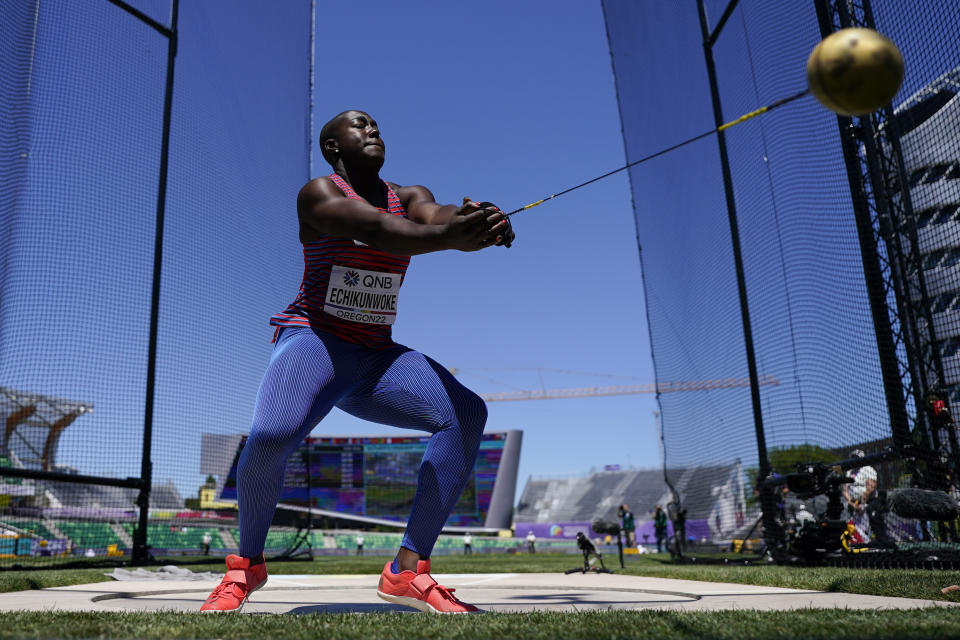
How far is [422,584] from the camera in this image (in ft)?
7.55

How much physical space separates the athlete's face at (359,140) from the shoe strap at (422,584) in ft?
4.96

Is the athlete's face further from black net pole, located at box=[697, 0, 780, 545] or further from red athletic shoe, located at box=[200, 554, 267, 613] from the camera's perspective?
black net pole, located at box=[697, 0, 780, 545]

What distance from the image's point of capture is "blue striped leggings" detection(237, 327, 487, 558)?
2.34 m

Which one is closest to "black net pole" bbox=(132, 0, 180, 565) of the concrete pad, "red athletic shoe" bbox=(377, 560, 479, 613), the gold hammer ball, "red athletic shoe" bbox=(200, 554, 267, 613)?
the concrete pad

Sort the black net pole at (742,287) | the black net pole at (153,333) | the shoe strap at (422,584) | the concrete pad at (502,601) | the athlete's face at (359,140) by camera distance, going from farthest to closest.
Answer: the black net pole at (153,333) → the black net pole at (742,287) → the athlete's face at (359,140) → the concrete pad at (502,601) → the shoe strap at (422,584)

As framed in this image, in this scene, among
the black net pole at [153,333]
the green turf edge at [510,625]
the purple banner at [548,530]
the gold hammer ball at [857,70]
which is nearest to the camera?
the green turf edge at [510,625]

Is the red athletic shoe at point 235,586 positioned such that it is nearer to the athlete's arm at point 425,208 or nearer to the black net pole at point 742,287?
the athlete's arm at point 425,208

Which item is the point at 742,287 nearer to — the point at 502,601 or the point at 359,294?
the point at 502,601

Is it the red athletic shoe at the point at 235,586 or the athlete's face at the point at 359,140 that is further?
the athlete's face at the point at 359,140

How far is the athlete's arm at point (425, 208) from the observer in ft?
7.72

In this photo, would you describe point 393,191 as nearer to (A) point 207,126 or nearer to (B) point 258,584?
(B) point 258,584

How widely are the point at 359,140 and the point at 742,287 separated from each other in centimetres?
560

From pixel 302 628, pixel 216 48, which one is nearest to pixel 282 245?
pixel 216 48

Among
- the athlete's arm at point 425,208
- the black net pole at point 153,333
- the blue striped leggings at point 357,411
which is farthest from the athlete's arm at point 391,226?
the black net pole at point 153,333
